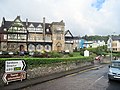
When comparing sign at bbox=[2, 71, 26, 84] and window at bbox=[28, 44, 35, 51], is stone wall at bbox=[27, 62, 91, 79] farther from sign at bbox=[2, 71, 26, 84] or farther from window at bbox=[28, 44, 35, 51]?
window at bbox=[28, 44, 35, 51]

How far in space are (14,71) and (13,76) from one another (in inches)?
16.1

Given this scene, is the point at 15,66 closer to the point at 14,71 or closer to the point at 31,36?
the point at 14,71

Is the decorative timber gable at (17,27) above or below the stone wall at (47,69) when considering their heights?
above

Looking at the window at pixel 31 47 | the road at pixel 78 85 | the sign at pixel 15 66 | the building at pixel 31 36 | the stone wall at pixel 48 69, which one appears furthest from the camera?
the window at pixel 31 47

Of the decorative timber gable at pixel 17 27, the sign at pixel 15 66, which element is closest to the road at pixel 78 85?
the sign at pixel 15 66

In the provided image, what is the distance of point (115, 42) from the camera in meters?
118

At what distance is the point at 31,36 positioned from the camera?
230 feet

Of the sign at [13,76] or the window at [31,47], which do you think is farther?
the window at [31,47]

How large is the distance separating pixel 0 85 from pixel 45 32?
198 feet

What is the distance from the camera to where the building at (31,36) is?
213ft

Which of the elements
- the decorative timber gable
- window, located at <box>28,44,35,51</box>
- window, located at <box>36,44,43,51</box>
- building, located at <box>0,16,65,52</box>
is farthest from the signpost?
window, located at <box>36,44,43,51</box>

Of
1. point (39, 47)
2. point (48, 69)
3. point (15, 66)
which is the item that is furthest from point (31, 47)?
point (15, 66)

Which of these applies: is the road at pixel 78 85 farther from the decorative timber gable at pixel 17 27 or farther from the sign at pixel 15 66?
the decorative timber gable at pixel 17 27

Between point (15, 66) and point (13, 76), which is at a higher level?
point (15, 66)
